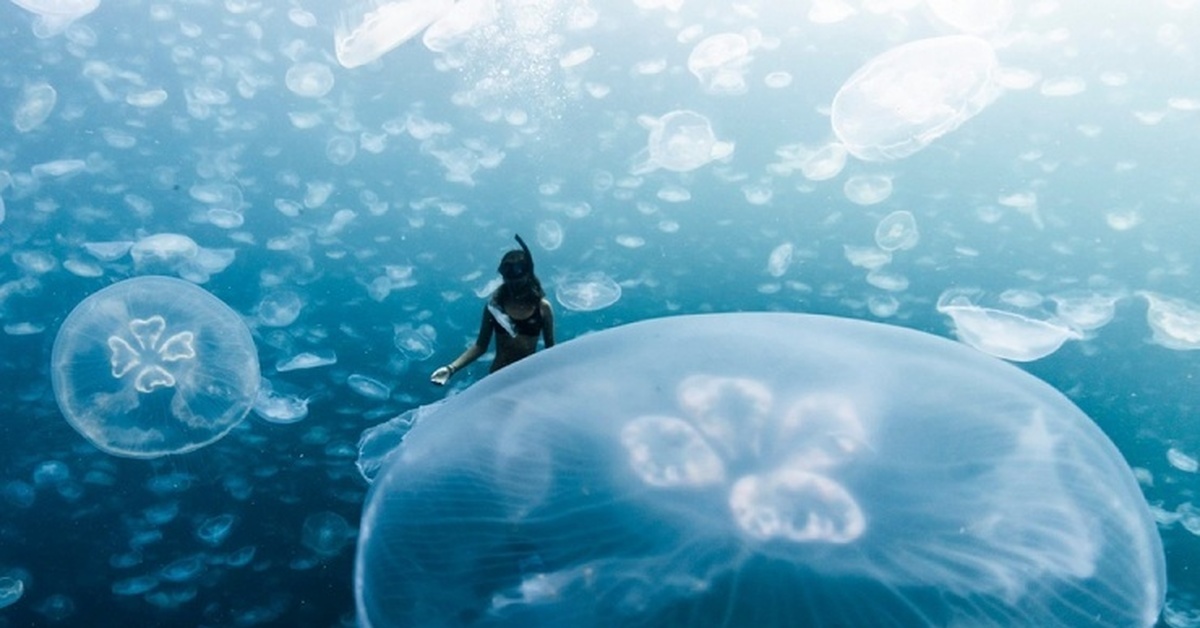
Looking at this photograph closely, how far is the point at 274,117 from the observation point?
8.51m

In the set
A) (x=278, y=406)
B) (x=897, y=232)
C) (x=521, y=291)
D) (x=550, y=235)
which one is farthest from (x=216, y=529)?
(x=897, y=232)

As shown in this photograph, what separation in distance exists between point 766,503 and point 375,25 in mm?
7025

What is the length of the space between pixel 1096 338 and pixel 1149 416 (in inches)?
32.0

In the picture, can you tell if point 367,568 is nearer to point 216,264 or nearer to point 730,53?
point 216,264

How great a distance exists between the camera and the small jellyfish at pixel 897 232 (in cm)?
805

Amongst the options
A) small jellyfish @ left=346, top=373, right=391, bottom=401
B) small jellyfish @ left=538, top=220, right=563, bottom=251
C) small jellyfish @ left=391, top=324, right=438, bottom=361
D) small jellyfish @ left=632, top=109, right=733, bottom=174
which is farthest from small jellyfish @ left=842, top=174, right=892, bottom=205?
small jellyfish @ left=346, top=373, right=391, bottom=401

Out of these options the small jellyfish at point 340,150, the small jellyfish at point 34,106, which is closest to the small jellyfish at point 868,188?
the small jellyfish at point 340,150

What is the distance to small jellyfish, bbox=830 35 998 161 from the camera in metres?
6.49

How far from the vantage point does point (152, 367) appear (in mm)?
4648

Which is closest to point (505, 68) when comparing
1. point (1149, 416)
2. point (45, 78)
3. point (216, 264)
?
point (216, 264)

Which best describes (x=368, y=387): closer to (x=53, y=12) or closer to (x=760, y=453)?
(x=53, y=12)

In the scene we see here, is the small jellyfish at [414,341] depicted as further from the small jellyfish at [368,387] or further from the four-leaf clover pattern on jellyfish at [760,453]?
the four-leaf clover pattern on jellyfish at [760,453]

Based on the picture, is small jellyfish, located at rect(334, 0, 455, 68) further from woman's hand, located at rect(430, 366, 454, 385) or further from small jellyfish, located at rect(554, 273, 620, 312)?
woman's hand, located at rect(430, 366, 454, 385)

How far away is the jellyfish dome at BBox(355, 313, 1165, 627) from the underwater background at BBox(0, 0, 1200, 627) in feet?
14.8
